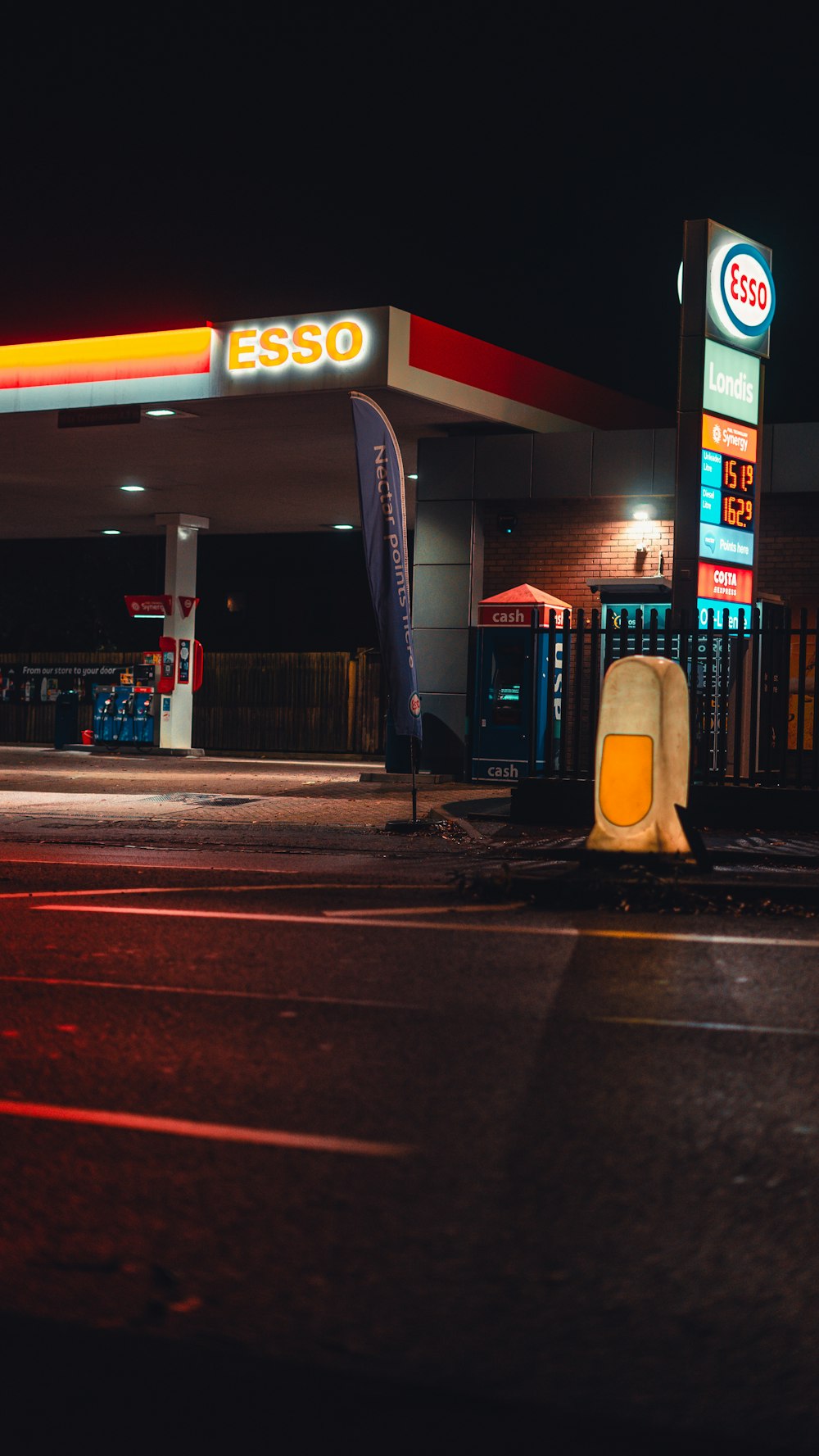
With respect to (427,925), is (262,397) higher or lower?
higher

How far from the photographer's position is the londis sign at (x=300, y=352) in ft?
59.2

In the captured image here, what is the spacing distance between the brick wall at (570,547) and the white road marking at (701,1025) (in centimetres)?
1534

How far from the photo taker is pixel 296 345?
1845 centimetres

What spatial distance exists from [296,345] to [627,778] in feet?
34.0

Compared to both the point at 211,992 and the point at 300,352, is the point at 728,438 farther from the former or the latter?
the point at 211,992

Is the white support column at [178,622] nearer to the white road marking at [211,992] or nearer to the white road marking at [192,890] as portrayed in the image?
the white road marking at [192,890]

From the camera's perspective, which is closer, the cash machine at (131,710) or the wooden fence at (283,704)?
the cash machine at (131,710)

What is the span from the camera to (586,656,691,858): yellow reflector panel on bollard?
9.89m

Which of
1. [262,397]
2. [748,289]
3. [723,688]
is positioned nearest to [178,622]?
[262,397]

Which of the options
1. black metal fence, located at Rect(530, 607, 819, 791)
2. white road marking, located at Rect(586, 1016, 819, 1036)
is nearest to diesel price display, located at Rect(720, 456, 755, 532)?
black metal fence, located at Rect(530, 607, 819, 791)

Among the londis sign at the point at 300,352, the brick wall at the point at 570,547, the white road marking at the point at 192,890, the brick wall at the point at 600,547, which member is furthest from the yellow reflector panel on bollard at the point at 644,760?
the brick wall at the point at 570,547

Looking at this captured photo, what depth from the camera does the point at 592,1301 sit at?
3.20 metres

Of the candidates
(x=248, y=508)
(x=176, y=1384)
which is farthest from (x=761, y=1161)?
(x=248, y=508)

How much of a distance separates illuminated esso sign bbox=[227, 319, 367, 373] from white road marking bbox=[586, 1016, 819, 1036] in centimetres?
1346
